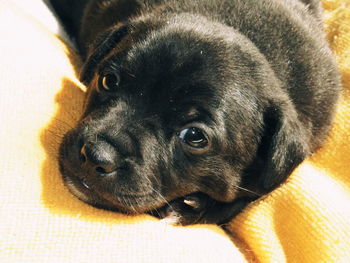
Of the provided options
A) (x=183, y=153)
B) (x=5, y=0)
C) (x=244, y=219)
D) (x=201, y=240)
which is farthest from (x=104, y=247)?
(x=5, y=0)

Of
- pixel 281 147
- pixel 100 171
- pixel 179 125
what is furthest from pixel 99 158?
pixel 281 147

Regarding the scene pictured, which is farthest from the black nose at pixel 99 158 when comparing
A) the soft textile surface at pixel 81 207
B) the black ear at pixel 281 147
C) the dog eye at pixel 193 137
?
the black ear at pixel 281 147

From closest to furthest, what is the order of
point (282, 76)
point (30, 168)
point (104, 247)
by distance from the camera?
point (104, 247)
point (30, 168)
point (282, 76)

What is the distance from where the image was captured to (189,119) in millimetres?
1730

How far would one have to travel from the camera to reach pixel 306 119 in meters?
2.17

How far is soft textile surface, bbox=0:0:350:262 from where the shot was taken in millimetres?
1486

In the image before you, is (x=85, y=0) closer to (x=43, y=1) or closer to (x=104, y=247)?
(x=43, y=1)

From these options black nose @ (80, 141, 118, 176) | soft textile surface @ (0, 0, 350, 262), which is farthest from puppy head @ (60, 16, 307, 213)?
soft textile surface @ (0, 0, 350, 262)

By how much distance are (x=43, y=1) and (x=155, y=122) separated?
1968 mm

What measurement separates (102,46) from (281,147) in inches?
36.0

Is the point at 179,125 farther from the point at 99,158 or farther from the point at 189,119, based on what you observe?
the point at 99,158

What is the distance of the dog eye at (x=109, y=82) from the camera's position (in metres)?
1.88

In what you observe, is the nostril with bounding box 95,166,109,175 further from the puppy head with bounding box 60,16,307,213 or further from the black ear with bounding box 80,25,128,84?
the black ear with bounding box 80,25,128,84

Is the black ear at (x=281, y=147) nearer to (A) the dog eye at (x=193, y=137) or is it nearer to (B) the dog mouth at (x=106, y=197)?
(A) the dog eye at (x=193, y=137)
